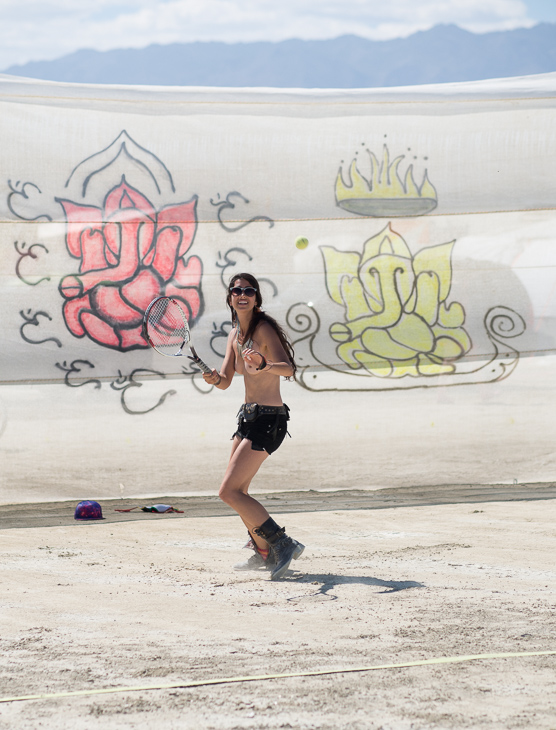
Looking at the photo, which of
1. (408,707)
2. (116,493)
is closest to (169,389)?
(116,493)

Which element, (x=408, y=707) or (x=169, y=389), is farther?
(x=169, y=389)

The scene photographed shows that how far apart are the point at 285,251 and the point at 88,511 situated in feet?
8.31

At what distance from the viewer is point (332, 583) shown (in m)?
4.57

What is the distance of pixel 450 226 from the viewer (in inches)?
300

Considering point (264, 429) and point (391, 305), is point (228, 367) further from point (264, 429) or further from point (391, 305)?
point (391, 305)

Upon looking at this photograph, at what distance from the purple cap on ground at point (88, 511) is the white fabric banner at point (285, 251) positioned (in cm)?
71

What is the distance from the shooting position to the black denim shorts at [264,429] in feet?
15.5

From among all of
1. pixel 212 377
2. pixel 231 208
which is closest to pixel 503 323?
pixel 231 208

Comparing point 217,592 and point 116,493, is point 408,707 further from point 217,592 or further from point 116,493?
point 116,493

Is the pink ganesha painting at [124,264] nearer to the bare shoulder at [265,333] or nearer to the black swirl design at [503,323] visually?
the black swirl design at [503,323]

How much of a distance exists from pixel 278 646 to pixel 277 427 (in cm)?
147

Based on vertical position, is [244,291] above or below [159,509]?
above

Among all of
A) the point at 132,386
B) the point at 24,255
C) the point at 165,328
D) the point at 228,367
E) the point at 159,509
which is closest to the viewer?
the point at 228,367

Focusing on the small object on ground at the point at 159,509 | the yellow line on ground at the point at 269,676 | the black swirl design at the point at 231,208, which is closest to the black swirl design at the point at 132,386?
the small object on ground at the point at 159,509
